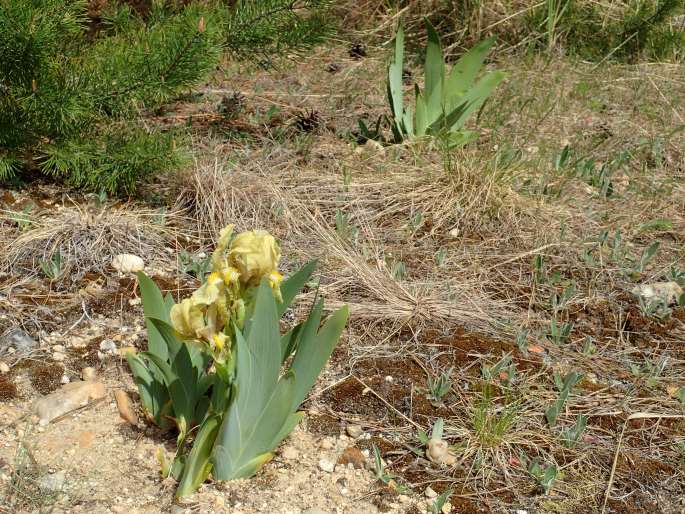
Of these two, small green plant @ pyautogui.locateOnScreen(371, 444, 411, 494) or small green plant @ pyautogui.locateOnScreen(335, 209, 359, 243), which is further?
small green plant @ pyautogui.locateOnScreen(335, 209, 359, 243)

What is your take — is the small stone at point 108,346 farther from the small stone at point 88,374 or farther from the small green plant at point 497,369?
the small green plant at point 497,369

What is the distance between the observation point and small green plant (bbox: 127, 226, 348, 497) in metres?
1.50

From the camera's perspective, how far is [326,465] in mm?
1852

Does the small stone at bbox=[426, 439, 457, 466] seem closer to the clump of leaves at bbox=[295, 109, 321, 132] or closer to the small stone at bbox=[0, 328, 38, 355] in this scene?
the small stone at bbox=[0, 328, 38, 355]

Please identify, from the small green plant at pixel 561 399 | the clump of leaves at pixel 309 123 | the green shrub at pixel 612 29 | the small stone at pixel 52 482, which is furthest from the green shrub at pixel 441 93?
the small stone at pixel 52 482

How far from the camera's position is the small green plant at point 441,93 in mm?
3221

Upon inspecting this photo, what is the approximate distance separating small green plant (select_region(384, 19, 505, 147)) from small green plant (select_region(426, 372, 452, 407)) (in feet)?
4.50

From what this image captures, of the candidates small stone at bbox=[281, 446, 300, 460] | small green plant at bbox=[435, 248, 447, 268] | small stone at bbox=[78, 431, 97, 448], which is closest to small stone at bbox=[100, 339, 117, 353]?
small stone at bbox=[78, 431, 97, 448]

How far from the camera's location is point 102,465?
69.9 inches

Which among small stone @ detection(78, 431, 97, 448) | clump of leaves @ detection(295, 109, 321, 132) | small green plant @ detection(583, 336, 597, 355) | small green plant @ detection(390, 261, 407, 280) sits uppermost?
clump of leaves @ detection(295, 109, 321, 132)

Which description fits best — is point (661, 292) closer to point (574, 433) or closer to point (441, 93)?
point (574, 433)

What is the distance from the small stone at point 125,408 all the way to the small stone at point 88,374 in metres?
0.14

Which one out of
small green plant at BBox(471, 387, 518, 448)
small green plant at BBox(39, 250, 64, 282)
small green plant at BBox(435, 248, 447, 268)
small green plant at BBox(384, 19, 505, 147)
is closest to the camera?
small green plant at BBox(471, 387, 518, 448)

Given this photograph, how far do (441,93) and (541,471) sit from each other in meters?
1.83
